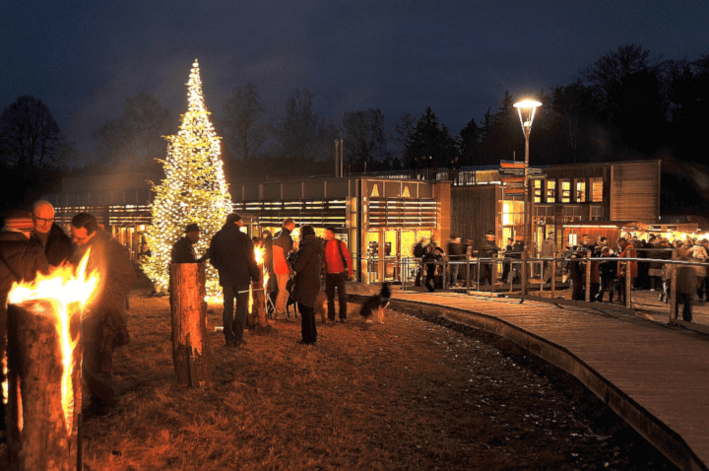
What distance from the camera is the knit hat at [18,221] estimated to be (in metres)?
5.11

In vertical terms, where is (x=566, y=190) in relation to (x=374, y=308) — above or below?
above

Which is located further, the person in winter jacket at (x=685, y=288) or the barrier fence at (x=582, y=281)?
the barrier fence at (x=582, y=281)

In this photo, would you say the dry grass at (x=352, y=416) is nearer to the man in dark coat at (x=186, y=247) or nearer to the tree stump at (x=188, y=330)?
the tree stump at (x=188, y=330)

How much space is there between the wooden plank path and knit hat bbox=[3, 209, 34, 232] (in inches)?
215

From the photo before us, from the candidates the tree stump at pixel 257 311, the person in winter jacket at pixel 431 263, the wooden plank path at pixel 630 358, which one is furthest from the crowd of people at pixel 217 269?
the person in winter jacket at pixel 431 263

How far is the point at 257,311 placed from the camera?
9.74 metres

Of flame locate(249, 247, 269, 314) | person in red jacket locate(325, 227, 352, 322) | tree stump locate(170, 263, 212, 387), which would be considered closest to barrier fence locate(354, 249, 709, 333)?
person in red jacket locate(325, 227, 352, 322)

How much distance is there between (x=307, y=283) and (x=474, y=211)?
67.1 ft

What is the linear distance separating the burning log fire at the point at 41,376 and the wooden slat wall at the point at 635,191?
38.2 m

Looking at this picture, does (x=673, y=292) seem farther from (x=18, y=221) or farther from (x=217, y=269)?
(x=18, y=221)

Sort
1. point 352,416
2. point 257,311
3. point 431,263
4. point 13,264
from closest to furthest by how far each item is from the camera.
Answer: point 13,264 → point 352,416 → point 257,311 → point 431,263

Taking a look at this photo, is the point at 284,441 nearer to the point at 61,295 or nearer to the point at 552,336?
the point at 61,295

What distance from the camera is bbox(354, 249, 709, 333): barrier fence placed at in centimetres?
962

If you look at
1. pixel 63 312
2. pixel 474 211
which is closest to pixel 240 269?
pixel 63 312
